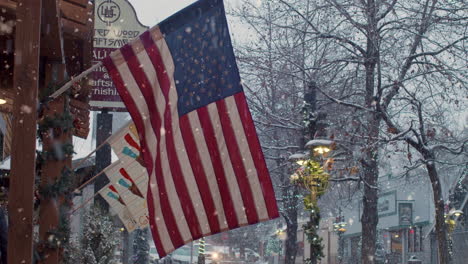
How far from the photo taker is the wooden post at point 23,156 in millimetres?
4703

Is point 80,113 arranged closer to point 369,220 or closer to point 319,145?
point 319,145

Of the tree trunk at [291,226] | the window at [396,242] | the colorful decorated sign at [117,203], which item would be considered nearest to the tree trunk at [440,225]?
the colorful decorated sign at [117,203]

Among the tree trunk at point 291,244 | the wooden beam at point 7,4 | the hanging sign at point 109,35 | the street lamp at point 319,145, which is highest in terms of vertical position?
the hanging sign at point 109,35

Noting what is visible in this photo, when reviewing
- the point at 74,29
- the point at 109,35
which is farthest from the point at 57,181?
the point at 109,35

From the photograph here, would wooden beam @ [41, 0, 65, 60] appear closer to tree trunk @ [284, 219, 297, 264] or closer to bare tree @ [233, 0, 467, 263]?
bare tree @ [233, 0, 467, 263]

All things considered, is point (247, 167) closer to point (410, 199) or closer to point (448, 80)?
point (448, 80)

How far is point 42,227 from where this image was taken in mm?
8516

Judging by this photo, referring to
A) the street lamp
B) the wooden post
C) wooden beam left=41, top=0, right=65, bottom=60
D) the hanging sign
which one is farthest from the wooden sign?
the wooden post

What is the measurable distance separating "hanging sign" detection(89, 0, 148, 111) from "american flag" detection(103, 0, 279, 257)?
7098mm

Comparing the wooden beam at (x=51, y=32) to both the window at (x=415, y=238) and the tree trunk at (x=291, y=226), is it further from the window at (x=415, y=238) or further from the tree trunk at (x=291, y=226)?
the window at (x=415, y=238)

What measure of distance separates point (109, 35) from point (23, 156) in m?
9.65

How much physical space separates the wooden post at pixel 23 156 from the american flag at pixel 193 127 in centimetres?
129

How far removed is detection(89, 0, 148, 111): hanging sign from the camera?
13297mm

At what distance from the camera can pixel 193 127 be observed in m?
6.35
